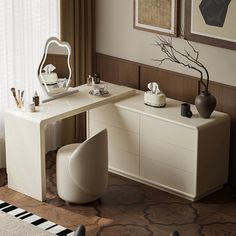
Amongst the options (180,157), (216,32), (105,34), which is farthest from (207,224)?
(105,34)

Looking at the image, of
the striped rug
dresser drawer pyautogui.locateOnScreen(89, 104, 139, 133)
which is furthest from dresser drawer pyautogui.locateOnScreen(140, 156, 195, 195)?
the striped rug

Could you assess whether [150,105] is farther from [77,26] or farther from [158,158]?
[77,26]

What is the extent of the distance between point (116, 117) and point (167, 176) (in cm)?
59

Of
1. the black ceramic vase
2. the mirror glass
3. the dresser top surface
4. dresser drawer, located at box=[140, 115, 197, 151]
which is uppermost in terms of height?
the mirror glass

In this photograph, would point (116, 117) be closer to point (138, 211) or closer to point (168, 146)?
point (168, 146)

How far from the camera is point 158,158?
5367 mm

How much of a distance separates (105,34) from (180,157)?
4.50ft

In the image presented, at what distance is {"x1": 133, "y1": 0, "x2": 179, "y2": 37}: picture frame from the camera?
18.0 ft

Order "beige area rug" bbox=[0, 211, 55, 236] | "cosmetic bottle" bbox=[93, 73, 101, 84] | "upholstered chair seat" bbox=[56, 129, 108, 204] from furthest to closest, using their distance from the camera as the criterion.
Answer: "cosmetic bottle" bbox=[93, 73, 101, 84]
"upholstered chair seat" bbox=[56, 129, 108, 204]
"beige area rug" bbox=[0, 211, 55, 236]

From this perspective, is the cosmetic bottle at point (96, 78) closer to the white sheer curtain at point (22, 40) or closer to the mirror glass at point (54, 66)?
the mirror glass at point (54, 66)

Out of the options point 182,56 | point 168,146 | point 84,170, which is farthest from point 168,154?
point 182,56

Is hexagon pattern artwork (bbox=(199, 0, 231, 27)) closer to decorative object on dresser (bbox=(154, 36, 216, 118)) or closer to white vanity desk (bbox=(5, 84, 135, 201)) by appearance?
decorative object on dresser (bbox=(154, 36, 216, 118))

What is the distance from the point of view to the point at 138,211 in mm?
5082

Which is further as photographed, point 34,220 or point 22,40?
point 22,40
